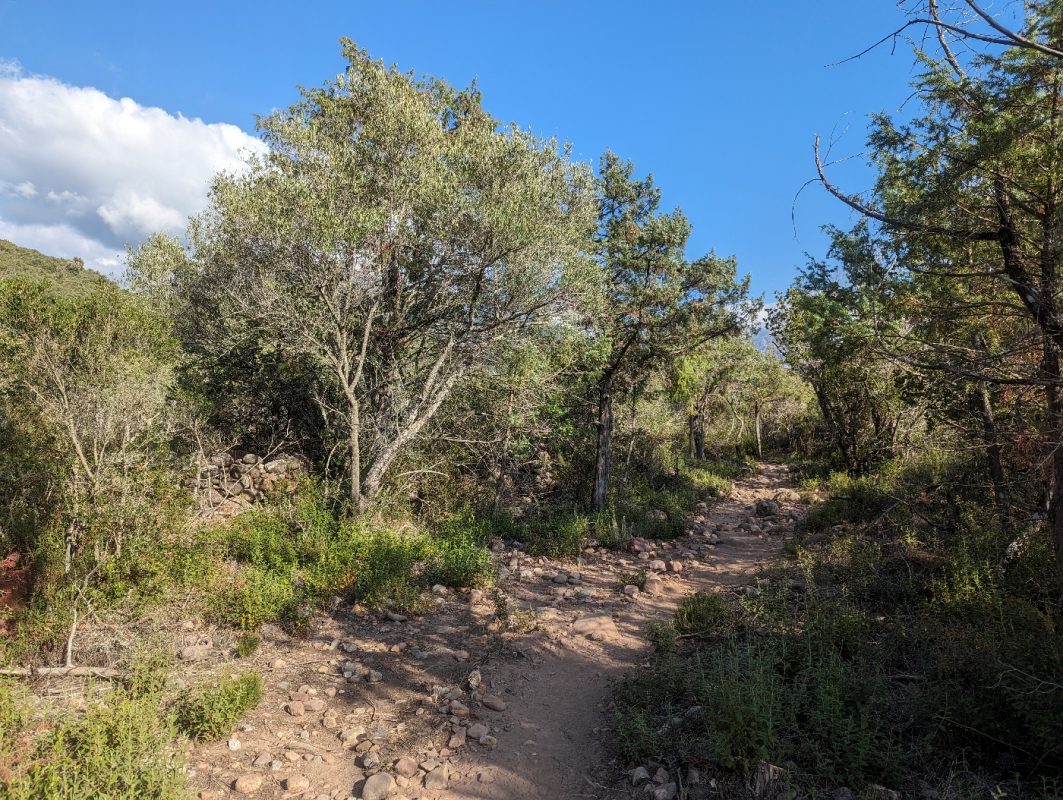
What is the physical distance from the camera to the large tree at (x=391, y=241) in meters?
9.94

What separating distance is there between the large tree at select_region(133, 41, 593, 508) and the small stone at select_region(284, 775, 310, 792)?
6.06m

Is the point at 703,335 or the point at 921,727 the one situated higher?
the point at 703,335

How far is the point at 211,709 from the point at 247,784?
0.98 m

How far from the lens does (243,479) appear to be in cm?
1213

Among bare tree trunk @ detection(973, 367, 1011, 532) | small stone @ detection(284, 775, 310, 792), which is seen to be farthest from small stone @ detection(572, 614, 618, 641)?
bare tree trunk @ detection(973, 367, 1011, 532)

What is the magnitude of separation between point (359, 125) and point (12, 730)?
34.5ft

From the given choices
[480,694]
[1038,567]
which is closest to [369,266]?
[480,694]

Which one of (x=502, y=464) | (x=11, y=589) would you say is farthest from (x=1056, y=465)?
(x=11, y=589)

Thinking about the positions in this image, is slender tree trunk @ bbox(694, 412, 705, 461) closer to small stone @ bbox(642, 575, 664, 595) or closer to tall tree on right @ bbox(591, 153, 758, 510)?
tall tree on right @ bbox(591, 153, 758, 510)

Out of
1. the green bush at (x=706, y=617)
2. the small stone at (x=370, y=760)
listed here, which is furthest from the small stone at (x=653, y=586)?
the small stone at (x=370, y=760)

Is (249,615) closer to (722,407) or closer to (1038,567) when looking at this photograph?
(1038,567)

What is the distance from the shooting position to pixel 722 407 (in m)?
32.3

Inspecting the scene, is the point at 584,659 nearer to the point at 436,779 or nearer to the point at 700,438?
the point at 436,779

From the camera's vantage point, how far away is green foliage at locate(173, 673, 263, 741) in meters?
5.08
